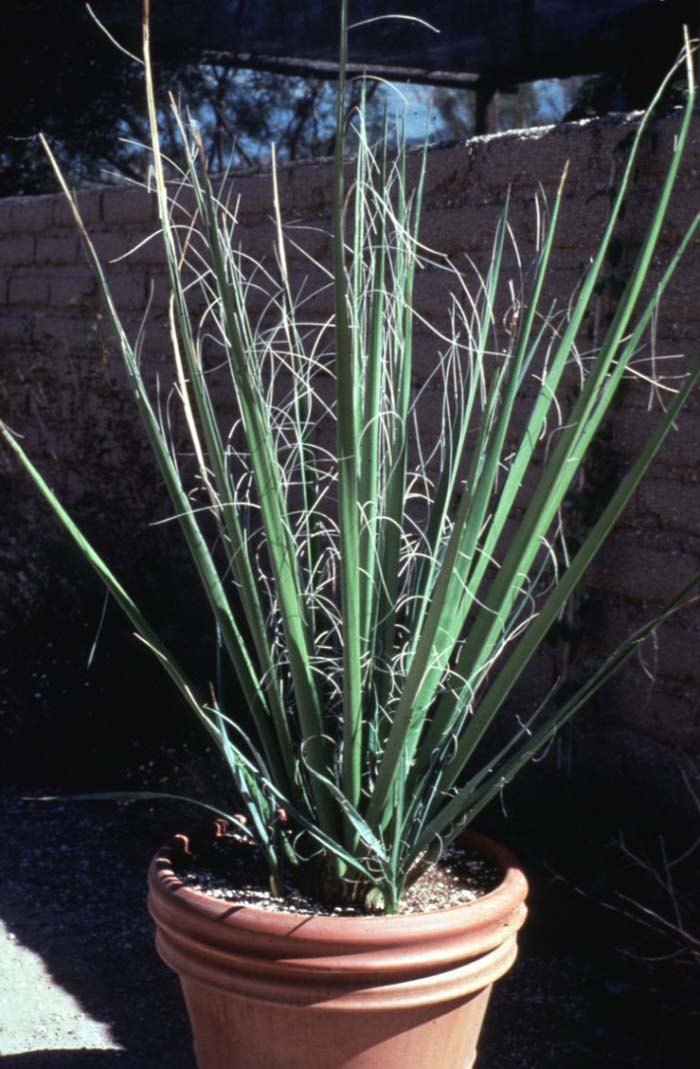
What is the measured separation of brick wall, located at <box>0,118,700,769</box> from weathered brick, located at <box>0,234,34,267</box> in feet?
0.53

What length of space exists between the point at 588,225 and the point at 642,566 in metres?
0.78

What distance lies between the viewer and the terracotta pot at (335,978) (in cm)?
184

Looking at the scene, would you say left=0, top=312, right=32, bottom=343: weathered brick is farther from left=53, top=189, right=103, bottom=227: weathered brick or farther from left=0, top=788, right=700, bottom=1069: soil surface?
left=0, top=788, right=700, bottom=1069: soil surface

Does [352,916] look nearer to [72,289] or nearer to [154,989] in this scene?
[154,989]

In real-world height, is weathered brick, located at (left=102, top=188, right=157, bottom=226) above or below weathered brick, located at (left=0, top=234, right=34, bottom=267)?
above

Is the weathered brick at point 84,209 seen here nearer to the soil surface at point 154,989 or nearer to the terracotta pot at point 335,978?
the soil surface at point 154,989

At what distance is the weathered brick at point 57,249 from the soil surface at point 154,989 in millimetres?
2510

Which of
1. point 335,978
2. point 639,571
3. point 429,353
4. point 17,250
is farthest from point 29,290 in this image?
point 335,978

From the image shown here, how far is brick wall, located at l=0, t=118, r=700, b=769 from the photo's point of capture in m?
2.95

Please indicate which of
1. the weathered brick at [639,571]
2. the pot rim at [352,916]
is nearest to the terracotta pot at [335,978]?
the pot rim at [352,916]

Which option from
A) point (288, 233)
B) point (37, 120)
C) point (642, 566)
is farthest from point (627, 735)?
point (37, 120)

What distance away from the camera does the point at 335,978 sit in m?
1.83

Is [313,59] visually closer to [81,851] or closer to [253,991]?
[81,851]

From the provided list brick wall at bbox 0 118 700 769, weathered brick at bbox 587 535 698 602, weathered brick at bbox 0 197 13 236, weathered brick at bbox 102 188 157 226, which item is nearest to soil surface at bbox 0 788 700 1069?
brick wall at bbox 0 118 700 769
